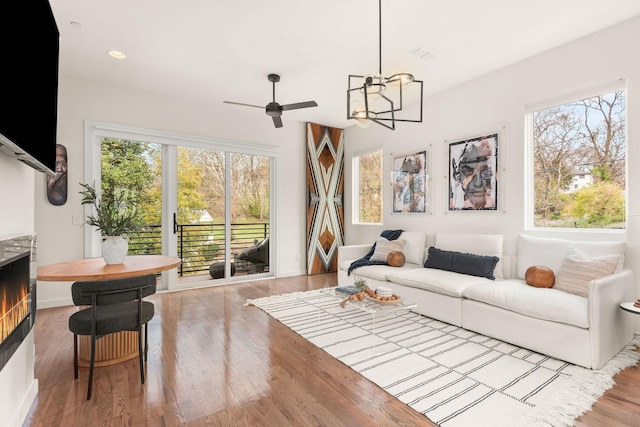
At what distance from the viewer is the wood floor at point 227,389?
1.74 meters

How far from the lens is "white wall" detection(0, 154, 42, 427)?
154cm

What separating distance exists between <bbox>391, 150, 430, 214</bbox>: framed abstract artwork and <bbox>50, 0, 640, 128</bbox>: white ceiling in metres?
1.10

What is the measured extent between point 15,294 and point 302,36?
296cm

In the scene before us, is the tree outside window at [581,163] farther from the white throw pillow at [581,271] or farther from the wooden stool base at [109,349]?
the wooden stool base at [109,349]

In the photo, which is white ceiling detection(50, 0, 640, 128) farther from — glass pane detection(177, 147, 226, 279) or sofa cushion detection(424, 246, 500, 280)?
sofa cushion detection(424, 246, 500, 280)

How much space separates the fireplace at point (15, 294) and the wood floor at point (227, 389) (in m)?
0.55

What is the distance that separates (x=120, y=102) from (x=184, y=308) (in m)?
2.94

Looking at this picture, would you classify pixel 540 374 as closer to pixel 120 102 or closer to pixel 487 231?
pixel 487 231

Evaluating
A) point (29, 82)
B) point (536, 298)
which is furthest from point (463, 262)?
point (29, 82)

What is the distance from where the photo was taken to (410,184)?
195 inches

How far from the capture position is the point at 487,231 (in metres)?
3.91

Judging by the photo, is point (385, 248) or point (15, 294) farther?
point (385, 248)

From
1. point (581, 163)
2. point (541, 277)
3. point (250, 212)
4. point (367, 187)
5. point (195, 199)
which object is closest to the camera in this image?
point (541, 277)

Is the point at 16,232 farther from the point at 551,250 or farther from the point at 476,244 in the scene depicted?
the point at 551,250
